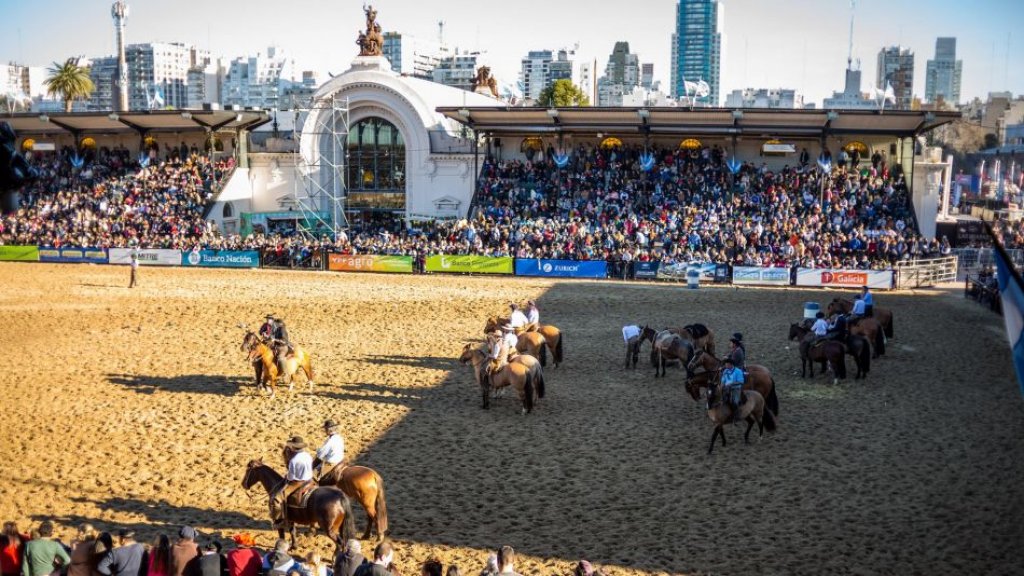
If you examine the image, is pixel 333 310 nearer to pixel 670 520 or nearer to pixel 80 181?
pixel 670 520

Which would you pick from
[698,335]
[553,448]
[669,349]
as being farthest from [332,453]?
[698,335]

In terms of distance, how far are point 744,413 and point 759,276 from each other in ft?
75.9

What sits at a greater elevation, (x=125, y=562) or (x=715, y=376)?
(x=715, y=376)

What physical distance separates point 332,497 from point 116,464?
Result: 5.60 meters

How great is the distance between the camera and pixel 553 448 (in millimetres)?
15539

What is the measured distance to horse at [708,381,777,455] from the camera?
49.9 ft

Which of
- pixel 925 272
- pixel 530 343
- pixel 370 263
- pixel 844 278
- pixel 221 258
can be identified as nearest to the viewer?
pixel 530 343

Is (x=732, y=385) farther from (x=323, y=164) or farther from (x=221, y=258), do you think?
(x=323, y=164)

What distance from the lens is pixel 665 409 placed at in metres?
18.1

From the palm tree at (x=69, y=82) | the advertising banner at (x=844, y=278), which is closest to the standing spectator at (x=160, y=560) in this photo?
the advertising banner at (x=844, y=278)

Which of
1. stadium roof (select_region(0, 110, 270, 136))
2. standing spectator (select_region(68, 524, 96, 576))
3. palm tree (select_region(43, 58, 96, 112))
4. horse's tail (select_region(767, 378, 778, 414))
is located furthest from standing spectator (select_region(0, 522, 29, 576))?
palm tree (select_region(43, 58, 96, 112))

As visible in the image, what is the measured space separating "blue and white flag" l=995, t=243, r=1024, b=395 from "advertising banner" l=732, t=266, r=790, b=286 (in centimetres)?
Result: 3039

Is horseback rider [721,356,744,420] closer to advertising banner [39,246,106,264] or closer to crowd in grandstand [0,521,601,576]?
crowd in grandstand [0,521,601,576]

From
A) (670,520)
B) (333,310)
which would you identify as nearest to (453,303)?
(333,310)
